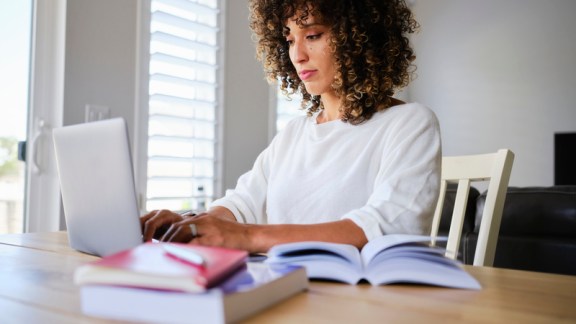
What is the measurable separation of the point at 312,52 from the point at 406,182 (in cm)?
45

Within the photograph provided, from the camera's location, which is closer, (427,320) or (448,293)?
(427,320)

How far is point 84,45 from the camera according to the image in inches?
94.6

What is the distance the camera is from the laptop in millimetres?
699

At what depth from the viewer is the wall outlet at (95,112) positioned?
95.2 inches

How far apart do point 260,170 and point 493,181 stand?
2.01 feet

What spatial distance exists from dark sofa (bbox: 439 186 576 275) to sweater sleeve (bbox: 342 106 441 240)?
810mm

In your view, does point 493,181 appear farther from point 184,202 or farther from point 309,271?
point 184,202

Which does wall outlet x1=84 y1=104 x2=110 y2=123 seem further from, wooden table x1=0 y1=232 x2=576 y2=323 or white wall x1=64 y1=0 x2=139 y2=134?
wooden table x1=0 y1=232 x2=576 y2=323

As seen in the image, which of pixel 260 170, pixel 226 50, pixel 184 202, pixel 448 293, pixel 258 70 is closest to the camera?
pixel 448 293

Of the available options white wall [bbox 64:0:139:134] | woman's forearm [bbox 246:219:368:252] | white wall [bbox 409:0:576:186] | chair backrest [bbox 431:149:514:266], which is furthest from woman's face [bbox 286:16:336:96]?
white wall [bbox 409:0:576:186]

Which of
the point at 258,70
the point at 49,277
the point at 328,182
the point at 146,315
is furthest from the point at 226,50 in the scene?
the point at 146,315

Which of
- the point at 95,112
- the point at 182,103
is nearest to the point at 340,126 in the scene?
the point at 95,112

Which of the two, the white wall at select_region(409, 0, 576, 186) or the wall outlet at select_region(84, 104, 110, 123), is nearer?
the wall outlet at select_region(84, 104, 110, 123)

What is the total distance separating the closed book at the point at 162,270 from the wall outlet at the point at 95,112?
2041 mm
